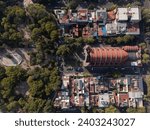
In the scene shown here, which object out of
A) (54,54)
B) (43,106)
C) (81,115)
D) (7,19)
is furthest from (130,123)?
(7,19)

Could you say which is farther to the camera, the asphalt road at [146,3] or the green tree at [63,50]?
the asphalt road at [146,3]

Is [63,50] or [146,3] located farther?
[146,3]

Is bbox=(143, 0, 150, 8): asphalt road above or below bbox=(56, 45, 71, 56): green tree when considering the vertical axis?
above

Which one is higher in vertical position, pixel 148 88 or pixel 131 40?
pixel 131 40

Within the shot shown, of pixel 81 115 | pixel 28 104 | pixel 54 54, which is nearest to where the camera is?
pixel 81 115

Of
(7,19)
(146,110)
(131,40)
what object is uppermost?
(7,19)

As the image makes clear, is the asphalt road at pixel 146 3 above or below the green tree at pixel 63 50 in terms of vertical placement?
above

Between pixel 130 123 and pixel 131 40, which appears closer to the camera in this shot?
pixel 130 123

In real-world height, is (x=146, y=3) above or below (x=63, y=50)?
above

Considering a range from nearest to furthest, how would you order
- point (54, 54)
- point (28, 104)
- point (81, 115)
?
1. point (81, 115)
2. point (28, 104)
3. point (54, 54)

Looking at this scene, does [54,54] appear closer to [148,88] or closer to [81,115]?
[148,88]

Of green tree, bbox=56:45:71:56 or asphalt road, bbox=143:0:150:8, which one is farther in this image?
asphalt road, bbox=143:0:150:8
